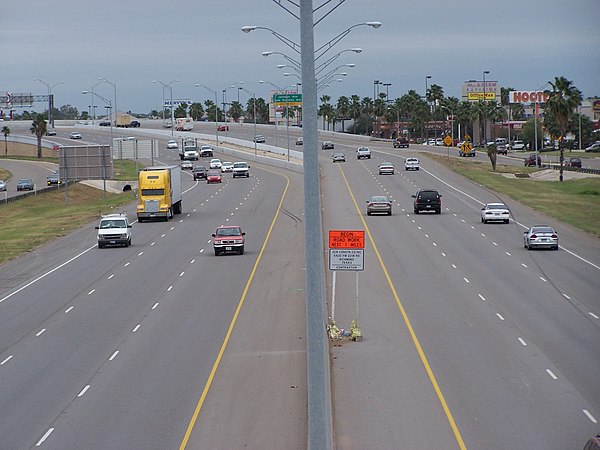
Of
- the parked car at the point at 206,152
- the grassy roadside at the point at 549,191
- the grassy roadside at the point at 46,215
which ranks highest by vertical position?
the parked car at the point at 206,152

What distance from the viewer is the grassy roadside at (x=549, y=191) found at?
68275 mm

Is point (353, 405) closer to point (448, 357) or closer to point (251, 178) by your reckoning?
point (448, 357)

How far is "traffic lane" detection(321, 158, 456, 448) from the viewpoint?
19578mm

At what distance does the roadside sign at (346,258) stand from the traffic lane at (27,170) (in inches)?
3168

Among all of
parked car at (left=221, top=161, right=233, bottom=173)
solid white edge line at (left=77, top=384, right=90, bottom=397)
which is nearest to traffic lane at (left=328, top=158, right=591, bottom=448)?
solid white edge line at (left=77, top=384, right=90, bottom=397)

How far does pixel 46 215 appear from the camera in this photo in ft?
262

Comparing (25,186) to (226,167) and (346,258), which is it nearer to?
(226,167)

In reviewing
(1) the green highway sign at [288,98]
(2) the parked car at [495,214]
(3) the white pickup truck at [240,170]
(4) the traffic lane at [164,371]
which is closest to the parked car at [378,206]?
(2) the parked car at [495,214]

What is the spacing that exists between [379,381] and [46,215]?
195 ft

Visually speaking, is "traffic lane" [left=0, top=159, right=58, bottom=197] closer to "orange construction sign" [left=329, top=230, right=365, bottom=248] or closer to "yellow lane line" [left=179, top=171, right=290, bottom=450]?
"yellow lane line" [left=179, top=171, right=290, bottom=450]

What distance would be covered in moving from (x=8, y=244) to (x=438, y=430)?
43.8m

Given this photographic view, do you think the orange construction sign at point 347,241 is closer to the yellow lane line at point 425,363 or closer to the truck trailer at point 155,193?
the yellow lane line at point 425,363

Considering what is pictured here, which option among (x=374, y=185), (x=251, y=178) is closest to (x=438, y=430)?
(x=374, y=185)

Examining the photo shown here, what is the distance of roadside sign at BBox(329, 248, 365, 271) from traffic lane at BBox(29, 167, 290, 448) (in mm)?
3929
